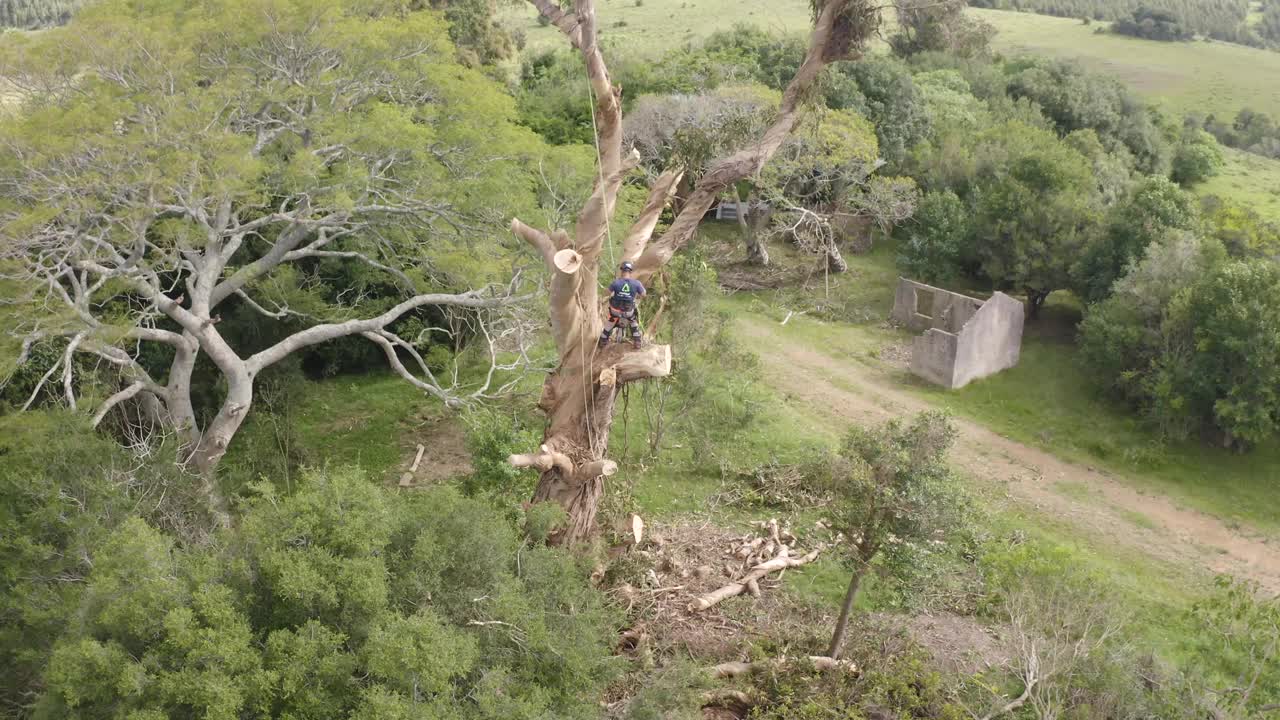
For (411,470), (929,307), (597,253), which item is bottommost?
(929,307)

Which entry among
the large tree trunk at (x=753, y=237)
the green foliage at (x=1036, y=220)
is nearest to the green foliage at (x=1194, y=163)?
the green foliage at (x=1036, y=220)

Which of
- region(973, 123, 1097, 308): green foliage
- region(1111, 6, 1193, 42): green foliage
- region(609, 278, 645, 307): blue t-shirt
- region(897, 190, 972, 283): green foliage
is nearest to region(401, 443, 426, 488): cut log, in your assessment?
region(609, 278, 645, 307): blue t-shirt

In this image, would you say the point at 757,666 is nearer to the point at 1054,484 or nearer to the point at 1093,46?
the point at 1054,484

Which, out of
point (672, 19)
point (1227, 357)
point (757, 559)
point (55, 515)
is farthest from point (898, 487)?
point (672, 19)

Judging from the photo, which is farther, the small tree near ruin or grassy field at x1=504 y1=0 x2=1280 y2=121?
grassy field at x1=504 y1=0 x2=1280 y2=121

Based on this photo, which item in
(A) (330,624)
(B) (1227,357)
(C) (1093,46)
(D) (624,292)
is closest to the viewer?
(A) (330,624)

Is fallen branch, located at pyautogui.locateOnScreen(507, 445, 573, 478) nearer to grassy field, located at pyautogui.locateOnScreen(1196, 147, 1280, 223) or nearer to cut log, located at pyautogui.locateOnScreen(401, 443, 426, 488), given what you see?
cut log, located at pyautogui.locateOnScreen(401, 443, 426, 488)

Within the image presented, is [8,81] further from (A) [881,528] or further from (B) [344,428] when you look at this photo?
(A) [881,528]
